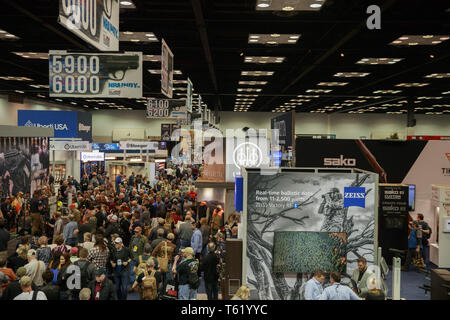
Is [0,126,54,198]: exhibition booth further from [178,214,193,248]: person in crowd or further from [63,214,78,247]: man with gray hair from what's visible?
[178,214,193,248]: person in crowd

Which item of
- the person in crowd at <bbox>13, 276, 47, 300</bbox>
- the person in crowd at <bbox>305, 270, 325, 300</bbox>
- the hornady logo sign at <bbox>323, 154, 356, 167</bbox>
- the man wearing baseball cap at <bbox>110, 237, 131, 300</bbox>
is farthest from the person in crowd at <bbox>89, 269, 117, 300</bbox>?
the hornady logo sign at <bbox>323, 154, 356, 167</bbox>

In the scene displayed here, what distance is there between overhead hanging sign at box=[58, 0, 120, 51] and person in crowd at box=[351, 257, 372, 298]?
16.7 ft

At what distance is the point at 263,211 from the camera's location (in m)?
7.11

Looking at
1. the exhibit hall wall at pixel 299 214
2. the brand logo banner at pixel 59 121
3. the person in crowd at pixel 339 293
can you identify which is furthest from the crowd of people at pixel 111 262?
the brand logo banner at pixel 59 121

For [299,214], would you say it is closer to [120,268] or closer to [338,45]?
[120,268]

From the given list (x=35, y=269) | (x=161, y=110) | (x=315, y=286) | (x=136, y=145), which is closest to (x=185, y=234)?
(x=35, y=269)

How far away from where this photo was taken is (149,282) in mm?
6109

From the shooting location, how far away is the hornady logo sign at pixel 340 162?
12.5 metres

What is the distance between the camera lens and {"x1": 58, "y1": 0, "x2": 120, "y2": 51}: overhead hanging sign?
421cm

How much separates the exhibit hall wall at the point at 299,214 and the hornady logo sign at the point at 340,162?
5485mm

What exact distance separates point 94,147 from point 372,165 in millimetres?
15715

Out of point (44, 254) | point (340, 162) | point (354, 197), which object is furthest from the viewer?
point (340, 162)

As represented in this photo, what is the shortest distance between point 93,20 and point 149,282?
3713 millimetres

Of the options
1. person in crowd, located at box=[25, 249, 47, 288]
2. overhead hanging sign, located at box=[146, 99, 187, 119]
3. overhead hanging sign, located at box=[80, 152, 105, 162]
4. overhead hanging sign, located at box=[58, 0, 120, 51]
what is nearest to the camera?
overhead hanging sign, located at box=[58, 0, 120, 51]
